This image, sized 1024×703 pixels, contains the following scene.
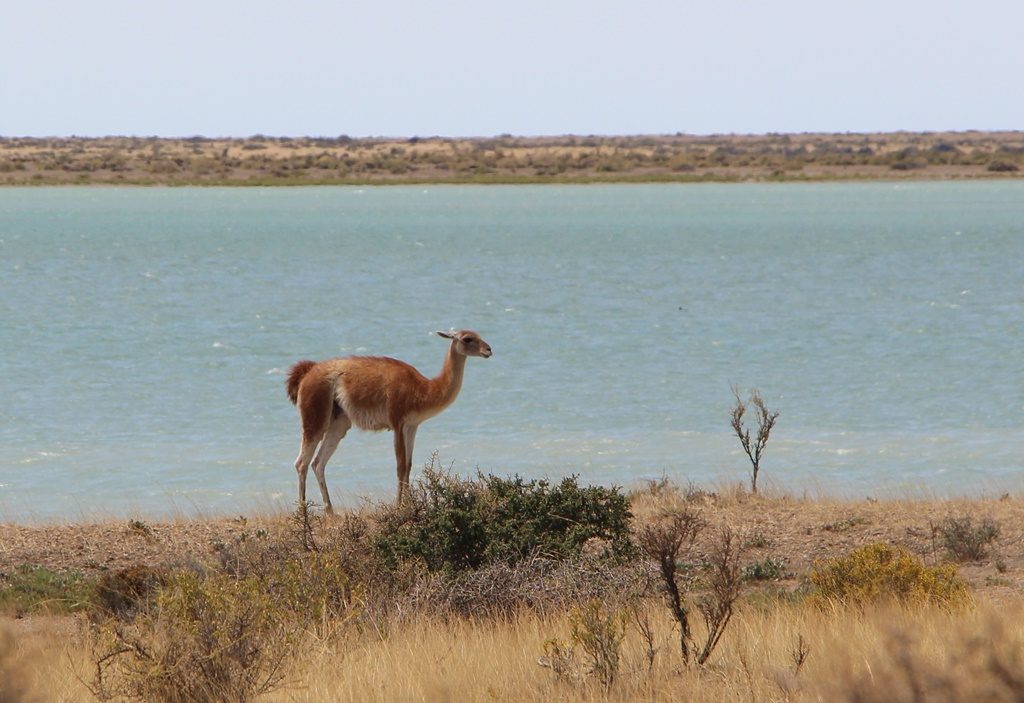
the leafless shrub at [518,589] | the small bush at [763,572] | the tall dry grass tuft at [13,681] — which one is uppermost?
the tall dry grass tuft at [13,681]

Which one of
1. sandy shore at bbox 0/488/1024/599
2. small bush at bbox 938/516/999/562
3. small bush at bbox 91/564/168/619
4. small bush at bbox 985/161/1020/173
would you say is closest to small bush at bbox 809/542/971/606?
sandy shore at bbox 0/488/1024/599

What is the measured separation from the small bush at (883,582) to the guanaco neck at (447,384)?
13.7ft

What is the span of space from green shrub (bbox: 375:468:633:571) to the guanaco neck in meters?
1.96

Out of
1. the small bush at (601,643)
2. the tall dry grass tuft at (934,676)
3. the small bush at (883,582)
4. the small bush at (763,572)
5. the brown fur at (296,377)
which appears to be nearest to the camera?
the tall dry grass tuft at (934,676)

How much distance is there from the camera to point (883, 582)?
8445 millimetres

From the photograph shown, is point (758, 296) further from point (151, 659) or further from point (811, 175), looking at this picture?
point (811, 175)

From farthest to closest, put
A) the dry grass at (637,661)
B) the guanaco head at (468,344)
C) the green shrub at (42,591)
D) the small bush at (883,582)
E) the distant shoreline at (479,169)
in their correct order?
the distant shoreline at (479,169), the guanaco head at (468,344), the green shrub at (42,591), the small bush at (883,582), the dry grass at (637,661)

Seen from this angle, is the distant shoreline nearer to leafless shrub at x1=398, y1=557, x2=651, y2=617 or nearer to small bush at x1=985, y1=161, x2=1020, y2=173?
small bush at x1=985, y1=161, x2=1020, y2=173

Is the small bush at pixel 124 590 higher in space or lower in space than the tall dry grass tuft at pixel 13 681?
lower

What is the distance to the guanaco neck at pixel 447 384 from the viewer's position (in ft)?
39.8

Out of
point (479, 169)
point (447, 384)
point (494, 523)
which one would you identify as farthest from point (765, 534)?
point (479, 169)

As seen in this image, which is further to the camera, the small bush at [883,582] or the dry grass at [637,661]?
the small bush at [883,582]

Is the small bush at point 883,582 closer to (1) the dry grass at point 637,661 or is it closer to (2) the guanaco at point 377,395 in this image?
(1) the dry grass at point 637,661

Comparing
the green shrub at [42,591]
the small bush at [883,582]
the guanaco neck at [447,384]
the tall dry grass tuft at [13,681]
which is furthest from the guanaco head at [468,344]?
the tall dry grass tuft at [13,681]
